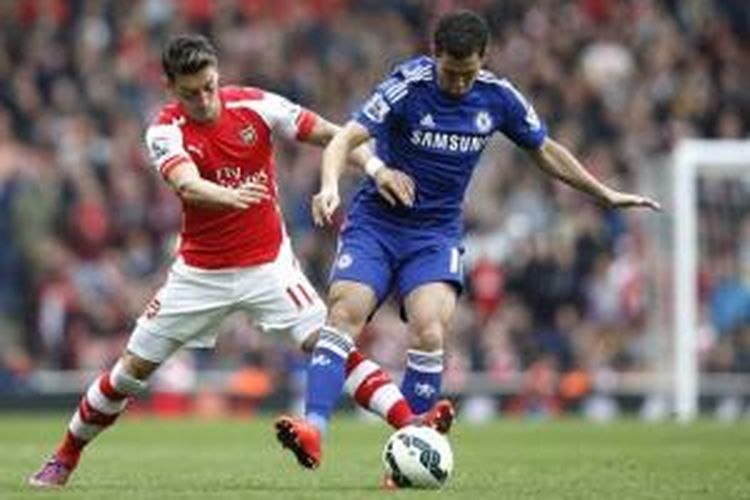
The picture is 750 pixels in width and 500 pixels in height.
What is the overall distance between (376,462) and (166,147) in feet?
10.9

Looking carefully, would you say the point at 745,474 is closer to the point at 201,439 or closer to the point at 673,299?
the point at 201,439

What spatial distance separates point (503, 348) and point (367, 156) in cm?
1205

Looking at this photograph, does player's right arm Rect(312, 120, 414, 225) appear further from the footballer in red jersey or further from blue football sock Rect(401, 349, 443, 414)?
blue football sock Rect(401, 349, 443, 414)

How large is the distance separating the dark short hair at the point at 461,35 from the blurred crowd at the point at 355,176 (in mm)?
12160

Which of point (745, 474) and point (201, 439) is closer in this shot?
point (745, 474)

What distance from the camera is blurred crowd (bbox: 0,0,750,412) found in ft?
76.2

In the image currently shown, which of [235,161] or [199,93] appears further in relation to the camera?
[235,161]

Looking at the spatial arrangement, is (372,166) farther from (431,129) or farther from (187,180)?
(187,180)

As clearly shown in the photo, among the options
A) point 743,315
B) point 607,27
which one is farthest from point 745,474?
point 607,27

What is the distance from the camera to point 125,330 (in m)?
23.3

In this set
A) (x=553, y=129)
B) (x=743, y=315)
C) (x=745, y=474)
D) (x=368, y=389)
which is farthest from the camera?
(x=553, y=129)

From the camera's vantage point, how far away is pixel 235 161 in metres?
11.1

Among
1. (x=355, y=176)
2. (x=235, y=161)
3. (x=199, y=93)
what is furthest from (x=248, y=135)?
(x=355, y=176)

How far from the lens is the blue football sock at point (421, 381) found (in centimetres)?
1123
